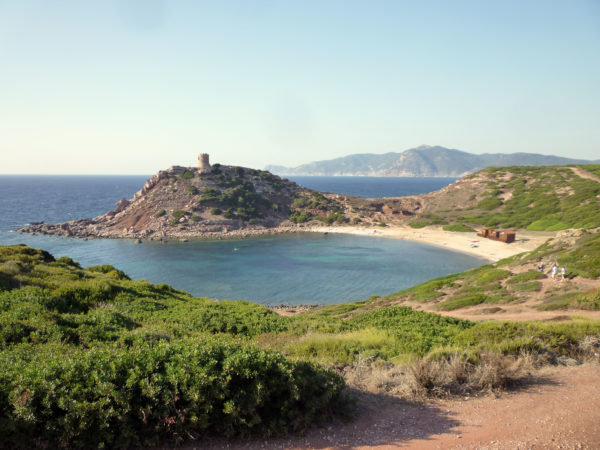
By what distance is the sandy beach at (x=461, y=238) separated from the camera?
187 feet

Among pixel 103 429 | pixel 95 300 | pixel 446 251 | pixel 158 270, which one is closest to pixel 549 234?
pixel 446 251

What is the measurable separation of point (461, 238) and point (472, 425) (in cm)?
6789

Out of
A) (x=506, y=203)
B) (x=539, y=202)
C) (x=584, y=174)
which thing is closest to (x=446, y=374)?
(x=539, y=202)

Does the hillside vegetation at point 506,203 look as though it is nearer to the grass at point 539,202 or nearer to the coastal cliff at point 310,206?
the grass at point 539,202

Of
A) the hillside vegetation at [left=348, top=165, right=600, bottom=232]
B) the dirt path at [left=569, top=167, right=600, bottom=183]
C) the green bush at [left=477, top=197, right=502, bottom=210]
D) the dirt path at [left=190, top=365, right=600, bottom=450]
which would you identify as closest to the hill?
the hillside vegetation at [left=348, top=165, right=600, bottom=232]

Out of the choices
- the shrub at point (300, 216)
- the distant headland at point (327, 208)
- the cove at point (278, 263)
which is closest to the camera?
the cove at point (278, 263)

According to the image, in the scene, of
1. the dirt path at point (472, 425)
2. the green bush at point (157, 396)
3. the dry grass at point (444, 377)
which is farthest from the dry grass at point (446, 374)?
the green bush at point (157, 396)

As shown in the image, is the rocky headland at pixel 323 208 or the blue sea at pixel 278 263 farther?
the rocky headland at pixel 323 208

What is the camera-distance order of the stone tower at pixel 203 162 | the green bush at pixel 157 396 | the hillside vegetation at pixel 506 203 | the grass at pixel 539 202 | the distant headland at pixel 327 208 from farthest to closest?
the stone tower at pixel 203 162 → the distant headland at pixel 327 208 → the hillside vegetation at pixel 506 203 → the grass at pixel 539 202 → the green bush at pixel 157 396

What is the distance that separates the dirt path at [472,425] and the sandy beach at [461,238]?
5119cm

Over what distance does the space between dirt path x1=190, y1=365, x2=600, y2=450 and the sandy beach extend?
51189 millimetres

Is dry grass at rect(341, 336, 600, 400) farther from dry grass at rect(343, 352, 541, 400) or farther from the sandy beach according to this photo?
the sandy beach

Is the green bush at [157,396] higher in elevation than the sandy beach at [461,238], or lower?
higher

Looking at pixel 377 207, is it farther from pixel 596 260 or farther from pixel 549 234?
pixel 596 260
